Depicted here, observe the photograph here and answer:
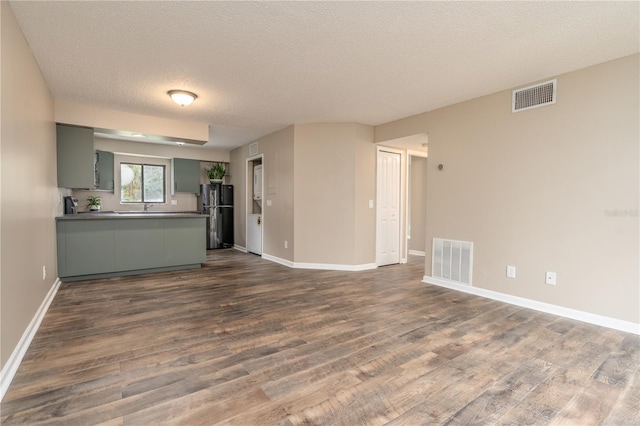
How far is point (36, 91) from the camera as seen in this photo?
3037mm

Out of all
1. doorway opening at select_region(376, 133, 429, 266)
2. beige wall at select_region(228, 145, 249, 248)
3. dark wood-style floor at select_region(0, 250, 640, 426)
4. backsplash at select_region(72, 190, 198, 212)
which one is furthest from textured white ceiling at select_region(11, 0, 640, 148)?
beige wall at select_region(228, 145, 249, 248)

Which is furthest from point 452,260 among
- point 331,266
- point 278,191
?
point 278,191

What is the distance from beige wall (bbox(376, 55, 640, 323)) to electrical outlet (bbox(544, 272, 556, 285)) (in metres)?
0.04

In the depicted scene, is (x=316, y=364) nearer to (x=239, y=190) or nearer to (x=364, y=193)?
(x=364, y=193)

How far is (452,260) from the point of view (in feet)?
13.8

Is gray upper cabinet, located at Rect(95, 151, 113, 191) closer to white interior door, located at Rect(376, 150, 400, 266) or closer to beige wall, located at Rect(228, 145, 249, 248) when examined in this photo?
beige wall, located at Rect(228, 145, 249, 248)

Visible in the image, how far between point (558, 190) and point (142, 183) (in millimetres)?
7606

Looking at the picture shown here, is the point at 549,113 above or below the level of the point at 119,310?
above

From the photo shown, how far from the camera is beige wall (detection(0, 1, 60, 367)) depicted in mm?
1991

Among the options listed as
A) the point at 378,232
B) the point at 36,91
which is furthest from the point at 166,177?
the point at 378,232

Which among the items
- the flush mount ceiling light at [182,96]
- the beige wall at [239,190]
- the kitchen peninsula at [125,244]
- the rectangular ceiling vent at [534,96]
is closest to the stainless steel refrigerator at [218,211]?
the beige wall at [239,190]

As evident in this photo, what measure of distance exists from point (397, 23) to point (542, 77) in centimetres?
199

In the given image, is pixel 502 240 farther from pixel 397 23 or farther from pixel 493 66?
pixel 397 23

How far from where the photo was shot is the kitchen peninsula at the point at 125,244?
4.26 m
